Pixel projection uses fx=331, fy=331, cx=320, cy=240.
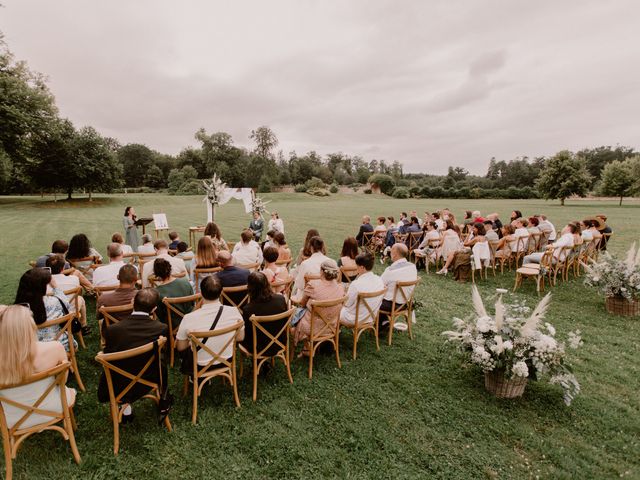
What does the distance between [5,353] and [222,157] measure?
77.1 metres

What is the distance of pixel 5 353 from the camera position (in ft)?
8.88

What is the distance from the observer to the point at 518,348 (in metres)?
3.88

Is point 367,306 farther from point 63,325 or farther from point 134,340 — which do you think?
point 63,325

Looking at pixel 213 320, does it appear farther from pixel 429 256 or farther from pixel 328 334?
pixel 429 256

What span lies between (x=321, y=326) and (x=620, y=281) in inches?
255

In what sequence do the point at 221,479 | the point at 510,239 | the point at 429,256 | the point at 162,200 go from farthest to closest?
the point at 162,200 < the point at 429,256 < the point at 510,239 < the point at 221,479

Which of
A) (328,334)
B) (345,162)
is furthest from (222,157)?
(328,334)

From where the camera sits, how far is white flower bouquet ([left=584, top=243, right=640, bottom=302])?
21.7 ft

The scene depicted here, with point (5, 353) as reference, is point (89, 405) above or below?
below

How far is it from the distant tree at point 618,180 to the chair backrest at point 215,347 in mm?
55921

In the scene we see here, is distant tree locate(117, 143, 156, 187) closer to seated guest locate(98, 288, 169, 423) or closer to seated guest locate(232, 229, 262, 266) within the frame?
seated guest locate(232, 229, 262, 266)

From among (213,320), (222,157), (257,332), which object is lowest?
(257,332)

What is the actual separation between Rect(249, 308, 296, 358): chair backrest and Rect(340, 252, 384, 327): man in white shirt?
119 centimetres

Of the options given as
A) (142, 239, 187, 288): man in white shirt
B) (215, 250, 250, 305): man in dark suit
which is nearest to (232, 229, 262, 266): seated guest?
(142, 239, 187, 288): man in white shirt
